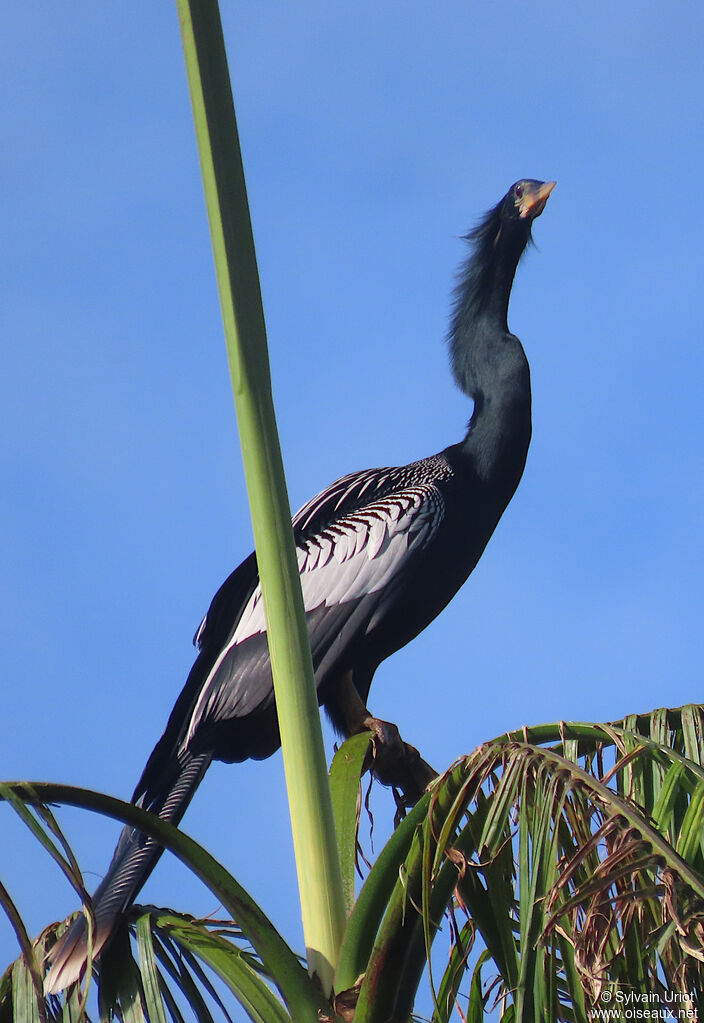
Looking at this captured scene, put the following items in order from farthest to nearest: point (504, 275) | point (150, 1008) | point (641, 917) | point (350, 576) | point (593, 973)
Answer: point (504, 275) → point (350, 576) → point (150, 1008) → point (641, 917) → point (593, 973)

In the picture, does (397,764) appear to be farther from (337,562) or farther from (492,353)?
(492,353)

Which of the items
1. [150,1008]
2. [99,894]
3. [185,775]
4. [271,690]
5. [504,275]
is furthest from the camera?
[504,275]

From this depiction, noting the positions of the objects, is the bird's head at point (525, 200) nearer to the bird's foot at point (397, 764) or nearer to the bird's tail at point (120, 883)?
the bird's foot at point (397, 764)

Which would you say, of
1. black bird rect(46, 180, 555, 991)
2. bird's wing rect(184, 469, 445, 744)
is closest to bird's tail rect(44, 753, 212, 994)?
black bird rect(46, 180, 555, 991)

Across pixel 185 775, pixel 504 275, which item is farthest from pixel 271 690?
pixel 504 275

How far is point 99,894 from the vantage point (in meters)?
2.54

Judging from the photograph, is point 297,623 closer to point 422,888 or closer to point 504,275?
point 422,888

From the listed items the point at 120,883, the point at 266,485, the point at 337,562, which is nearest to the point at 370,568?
the point at 337,562

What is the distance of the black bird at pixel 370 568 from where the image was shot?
3.41 metres

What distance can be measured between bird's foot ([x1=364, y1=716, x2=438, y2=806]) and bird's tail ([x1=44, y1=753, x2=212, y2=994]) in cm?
45

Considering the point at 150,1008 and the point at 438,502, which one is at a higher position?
the point at 438,502

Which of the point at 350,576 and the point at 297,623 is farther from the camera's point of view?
the point at 350,576

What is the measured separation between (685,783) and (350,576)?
6.40 feet

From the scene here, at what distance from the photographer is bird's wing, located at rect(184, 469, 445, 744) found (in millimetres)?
3482
